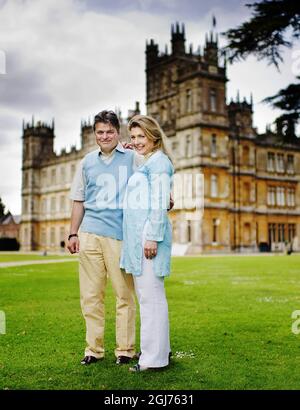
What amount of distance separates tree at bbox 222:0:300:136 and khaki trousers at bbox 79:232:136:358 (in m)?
7.13

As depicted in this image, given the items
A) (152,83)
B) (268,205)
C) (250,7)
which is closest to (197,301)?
(250,7)

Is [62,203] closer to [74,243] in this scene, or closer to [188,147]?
[188,147]

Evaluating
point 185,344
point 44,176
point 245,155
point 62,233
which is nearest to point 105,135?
point 185,344

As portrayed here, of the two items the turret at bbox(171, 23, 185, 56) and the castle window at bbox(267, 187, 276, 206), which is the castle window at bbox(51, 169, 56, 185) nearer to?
the turret at bbox(171, 23, 185, 56)

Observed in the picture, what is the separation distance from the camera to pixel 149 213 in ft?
14.1

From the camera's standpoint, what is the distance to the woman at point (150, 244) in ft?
13.9

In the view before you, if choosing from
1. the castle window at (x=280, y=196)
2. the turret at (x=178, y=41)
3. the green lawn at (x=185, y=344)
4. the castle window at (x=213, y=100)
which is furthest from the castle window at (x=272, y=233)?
the green lawn at (x=185, y=344)

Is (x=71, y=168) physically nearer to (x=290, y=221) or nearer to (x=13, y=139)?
(x=290, y=221)

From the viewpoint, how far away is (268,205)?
4522cm

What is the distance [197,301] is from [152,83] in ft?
142

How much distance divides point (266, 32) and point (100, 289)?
291 inches

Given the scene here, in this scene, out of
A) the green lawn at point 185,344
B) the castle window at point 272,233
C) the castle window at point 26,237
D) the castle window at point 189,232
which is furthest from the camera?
the castle window at point 26,237

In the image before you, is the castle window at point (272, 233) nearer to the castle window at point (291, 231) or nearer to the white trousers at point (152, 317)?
the castle window at point (291, 231)

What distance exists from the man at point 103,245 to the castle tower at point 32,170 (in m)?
53.2
